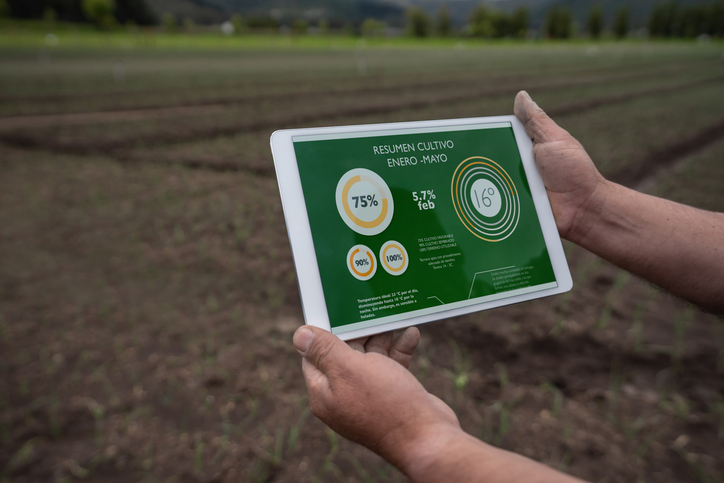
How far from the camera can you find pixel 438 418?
820mm

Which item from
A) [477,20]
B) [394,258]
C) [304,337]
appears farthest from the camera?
[477,20]

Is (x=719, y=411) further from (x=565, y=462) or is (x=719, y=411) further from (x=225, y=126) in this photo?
(x=225, y=126)

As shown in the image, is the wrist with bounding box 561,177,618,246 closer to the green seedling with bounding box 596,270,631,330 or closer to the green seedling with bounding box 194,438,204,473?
the green seedling with bounding box 596,270,631,330

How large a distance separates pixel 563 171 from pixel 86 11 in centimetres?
5942

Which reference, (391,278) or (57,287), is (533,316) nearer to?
(391,278)

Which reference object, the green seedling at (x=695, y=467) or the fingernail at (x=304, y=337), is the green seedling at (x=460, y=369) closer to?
the green seedling at (x=695, y=467)

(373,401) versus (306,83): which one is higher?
(306,83)

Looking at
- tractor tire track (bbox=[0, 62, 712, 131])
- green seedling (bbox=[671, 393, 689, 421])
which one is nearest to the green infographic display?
green seedling (bbox=[671, 393, 689, 421])

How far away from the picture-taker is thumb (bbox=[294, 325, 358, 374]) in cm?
88

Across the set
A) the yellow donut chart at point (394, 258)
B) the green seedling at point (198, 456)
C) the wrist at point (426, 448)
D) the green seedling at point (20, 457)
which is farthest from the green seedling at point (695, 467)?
the green seedling at point (20, 457)

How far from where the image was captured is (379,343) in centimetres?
111

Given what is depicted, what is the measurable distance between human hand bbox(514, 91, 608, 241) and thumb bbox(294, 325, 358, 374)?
841mm

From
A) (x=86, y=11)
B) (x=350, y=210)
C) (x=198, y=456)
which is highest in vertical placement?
(x=86, y=11)

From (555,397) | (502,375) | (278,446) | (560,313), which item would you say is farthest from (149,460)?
(560,313)
